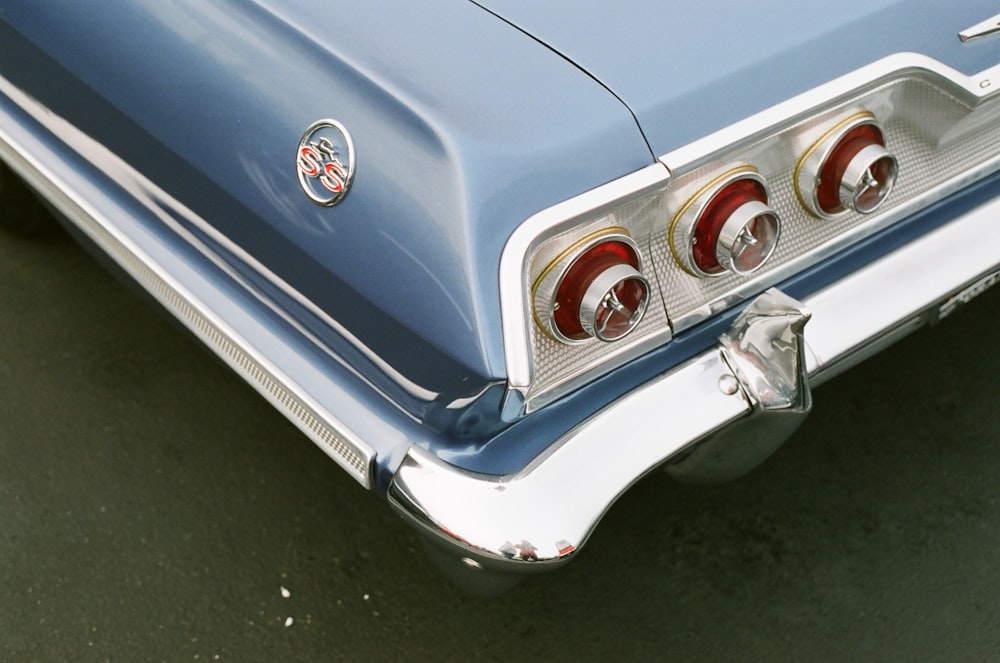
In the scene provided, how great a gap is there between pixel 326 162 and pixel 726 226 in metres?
0.63

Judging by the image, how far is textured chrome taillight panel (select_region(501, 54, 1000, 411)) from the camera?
5.14 feet

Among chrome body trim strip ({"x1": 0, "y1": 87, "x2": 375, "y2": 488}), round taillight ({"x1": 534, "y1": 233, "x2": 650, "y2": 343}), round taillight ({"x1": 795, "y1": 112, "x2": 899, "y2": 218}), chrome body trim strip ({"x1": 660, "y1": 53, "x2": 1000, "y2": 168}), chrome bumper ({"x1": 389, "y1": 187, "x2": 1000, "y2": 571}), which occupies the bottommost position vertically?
chrome body trim strip ({"x1": 0, "y1": 87, "x2": 375, "y2": 488})

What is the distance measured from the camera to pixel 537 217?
1.56 meters

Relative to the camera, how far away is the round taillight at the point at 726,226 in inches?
66.8

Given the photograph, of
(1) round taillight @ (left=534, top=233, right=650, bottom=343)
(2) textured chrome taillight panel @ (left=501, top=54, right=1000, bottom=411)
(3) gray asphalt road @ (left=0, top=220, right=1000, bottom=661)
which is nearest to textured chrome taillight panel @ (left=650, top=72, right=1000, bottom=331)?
(2) textured chrome taillight panel @ (left=501, top=54, right=1000, bottom=411)

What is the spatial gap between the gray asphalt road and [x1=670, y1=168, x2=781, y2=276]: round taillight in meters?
0.95

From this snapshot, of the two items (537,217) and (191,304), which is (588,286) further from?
(191,304)

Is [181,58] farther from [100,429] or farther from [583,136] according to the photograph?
[100,429]

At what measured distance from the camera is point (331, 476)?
2697 millimetres

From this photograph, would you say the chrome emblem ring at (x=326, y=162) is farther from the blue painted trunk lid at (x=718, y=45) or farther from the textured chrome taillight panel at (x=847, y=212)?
the textured chrome taillight panel at (x=847, y=212)

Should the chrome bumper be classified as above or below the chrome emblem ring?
below

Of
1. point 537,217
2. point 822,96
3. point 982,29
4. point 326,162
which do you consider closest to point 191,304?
point 326,162

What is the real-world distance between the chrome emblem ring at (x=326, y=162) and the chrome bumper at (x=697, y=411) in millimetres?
421

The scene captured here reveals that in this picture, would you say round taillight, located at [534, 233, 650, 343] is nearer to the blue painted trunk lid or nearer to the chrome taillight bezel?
the chrome taillight bezel
